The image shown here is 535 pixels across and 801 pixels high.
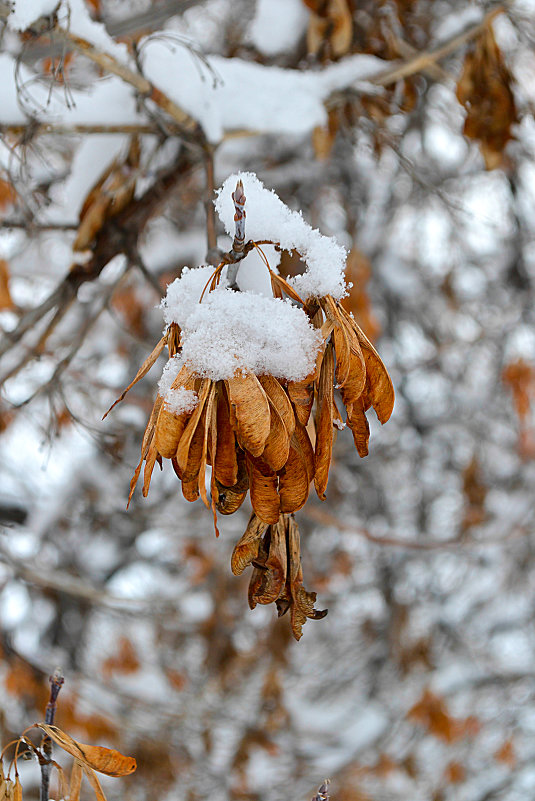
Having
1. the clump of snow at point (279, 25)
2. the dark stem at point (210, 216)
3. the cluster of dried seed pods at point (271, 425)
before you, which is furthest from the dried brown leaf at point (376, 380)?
the clump of snow at point (279, 25)

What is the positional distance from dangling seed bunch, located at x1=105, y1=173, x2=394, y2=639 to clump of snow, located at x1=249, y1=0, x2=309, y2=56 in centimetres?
145

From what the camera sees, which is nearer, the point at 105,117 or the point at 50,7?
the point at 50,7

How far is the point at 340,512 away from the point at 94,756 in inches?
117

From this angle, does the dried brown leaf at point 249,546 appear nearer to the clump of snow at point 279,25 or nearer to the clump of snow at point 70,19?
the clump of snow at point 70,19

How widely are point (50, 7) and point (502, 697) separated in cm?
388

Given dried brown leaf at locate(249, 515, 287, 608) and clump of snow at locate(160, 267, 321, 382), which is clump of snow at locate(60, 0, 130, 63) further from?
dried brown leaf at locate(249, 515, 287, 608)

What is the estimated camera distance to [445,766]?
12.2 ft

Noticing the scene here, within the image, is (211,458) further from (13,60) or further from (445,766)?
(445,766)

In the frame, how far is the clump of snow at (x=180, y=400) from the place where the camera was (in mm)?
580

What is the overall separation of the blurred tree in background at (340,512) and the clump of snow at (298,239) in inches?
43.6

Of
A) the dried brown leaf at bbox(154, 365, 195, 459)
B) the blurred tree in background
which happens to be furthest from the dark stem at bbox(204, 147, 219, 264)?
the blurred tree in background

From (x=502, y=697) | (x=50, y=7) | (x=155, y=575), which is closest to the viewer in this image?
(x=50, y=7)

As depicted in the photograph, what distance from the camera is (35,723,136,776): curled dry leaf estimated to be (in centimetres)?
62

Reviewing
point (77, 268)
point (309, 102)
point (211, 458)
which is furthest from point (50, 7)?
point (211, 458)
